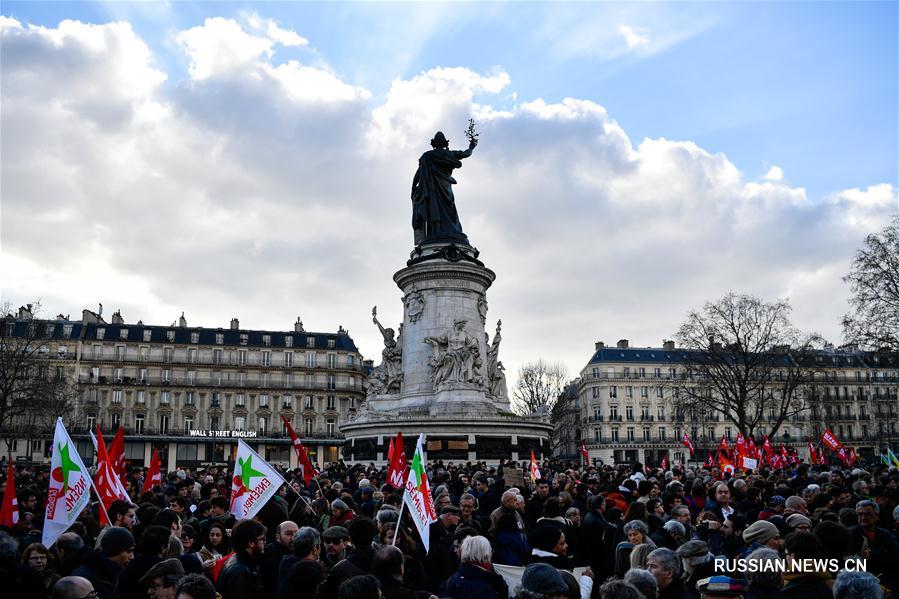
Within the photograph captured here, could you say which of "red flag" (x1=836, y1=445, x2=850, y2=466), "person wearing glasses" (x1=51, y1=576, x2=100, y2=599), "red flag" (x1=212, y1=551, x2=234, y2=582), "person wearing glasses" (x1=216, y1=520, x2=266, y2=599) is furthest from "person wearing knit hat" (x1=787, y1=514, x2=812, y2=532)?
"red flag" (x1=836, y1=445, x2=850, y2=466)

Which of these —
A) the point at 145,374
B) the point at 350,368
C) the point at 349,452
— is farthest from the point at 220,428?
the point at 349,452

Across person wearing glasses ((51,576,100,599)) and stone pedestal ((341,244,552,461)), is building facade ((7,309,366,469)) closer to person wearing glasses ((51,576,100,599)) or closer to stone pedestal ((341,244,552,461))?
stone pedestal ((341,244,552,461))

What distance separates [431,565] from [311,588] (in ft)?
8.99

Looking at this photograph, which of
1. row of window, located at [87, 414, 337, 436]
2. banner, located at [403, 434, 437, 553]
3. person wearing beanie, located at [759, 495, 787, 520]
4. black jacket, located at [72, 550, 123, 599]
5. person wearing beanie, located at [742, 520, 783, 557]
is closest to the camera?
black jacket, located at [72, 550, 123, 599]

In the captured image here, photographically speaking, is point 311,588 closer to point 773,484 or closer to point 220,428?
point 773,484

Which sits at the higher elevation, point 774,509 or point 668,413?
point 668,413

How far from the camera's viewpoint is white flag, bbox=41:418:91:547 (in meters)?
8.68

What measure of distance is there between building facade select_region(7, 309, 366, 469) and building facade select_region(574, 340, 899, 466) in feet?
94.2

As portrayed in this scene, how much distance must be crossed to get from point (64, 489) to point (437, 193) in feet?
97.1

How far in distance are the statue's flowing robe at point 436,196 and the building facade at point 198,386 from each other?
4848 centimetres

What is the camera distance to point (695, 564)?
6488 mm

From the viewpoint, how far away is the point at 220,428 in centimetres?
8050

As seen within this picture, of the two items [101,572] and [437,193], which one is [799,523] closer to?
[101,572]

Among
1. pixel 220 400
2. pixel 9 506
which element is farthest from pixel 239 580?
pixel 220 400
